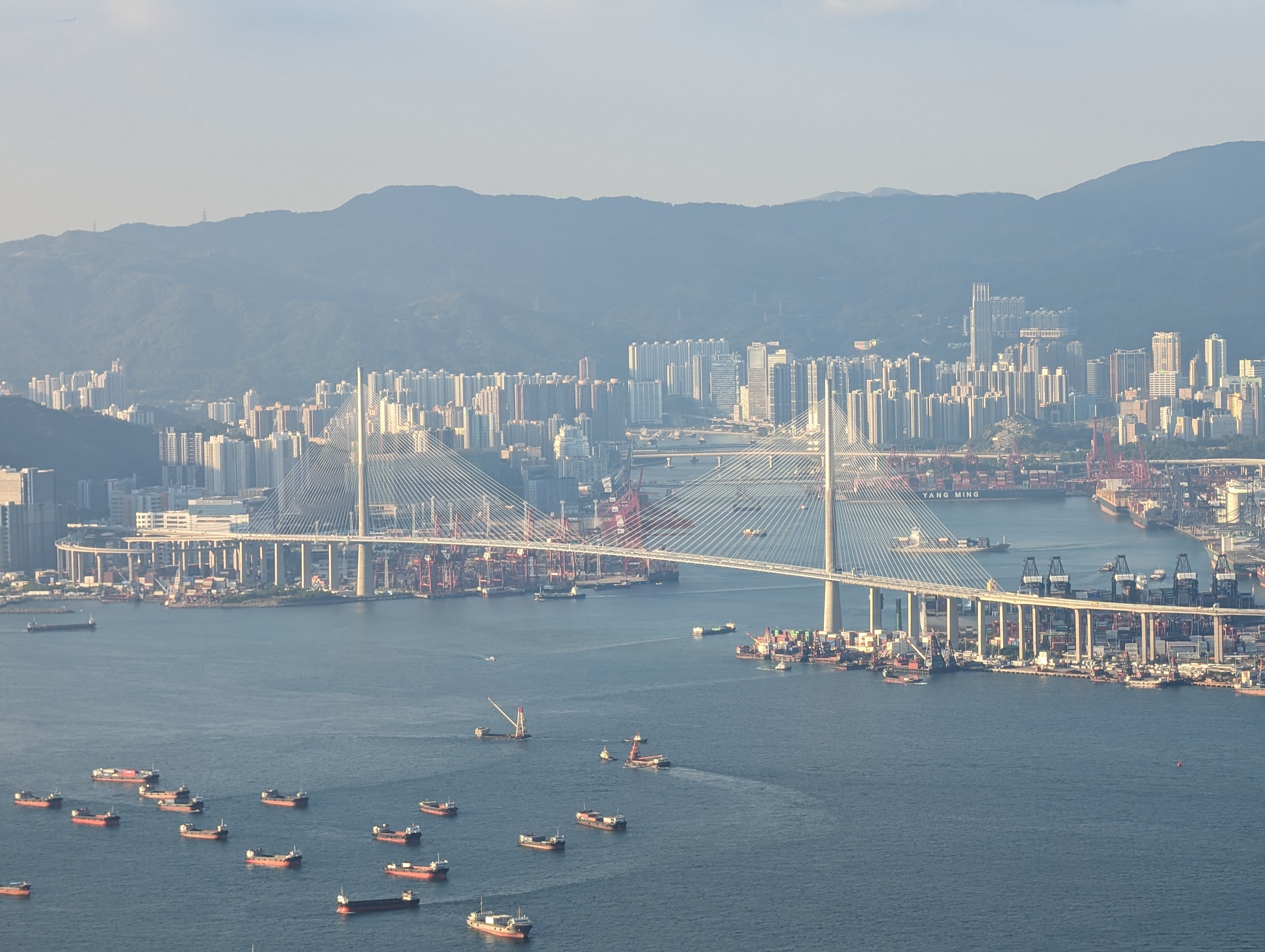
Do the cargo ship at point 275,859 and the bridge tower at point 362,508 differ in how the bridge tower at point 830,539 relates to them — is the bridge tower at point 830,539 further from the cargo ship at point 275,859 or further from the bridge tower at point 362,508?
the cargo ship at point 275,859

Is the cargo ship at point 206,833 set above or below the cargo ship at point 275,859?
above

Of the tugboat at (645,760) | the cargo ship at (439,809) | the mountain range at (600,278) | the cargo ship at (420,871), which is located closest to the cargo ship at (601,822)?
the cargo ship at (439,809)

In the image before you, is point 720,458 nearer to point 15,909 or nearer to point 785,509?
point 785,509

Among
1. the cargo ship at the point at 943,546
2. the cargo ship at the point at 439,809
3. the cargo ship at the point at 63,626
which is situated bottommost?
the cargo ship at the point at 439,809

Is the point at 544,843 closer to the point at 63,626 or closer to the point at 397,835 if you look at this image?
the point at 397,835

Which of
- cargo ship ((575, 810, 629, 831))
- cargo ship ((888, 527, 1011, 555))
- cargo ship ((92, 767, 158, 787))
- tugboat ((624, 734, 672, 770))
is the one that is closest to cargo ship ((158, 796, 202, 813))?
cargo ship ((92, 767, 158, 787))

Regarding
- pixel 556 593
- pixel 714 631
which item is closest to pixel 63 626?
pixel 556 593
